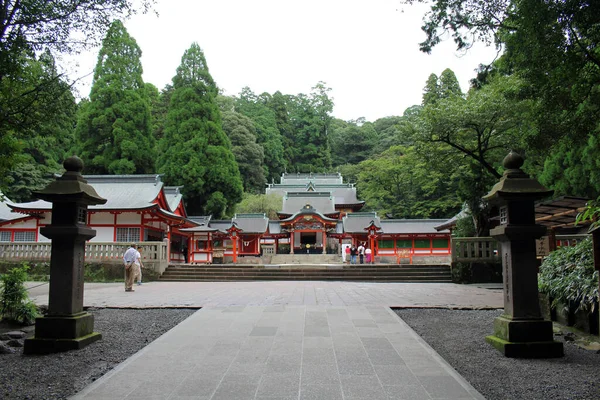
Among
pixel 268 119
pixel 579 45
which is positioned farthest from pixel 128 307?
pixel 268 119

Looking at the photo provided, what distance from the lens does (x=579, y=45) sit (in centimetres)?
707

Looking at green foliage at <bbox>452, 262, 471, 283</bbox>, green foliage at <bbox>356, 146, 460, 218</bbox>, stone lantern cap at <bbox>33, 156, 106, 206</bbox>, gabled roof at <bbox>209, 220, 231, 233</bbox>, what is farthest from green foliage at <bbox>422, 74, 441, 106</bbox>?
stone lantern cap at <bbox>33, 156, 106, 206</bbox>

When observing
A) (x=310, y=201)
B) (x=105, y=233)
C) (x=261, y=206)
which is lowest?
(x=105, y=233)

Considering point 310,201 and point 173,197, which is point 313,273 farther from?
point 310,201

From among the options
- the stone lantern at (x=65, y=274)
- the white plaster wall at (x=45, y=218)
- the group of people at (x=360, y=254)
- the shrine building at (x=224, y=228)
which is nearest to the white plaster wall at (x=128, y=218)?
the shrine building at (x=224, y=228)

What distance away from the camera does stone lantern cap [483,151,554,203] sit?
5.26 metres

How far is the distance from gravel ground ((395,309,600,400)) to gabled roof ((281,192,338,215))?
37085 millimetres

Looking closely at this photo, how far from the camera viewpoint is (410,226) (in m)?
32.9

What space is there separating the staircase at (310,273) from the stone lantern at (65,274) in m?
12.8

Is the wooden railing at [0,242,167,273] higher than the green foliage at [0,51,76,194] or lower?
lower

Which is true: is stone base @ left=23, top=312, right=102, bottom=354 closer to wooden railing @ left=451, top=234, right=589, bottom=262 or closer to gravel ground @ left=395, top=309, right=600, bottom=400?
gravel ground @ left=395, top=309, right=600, bottom=400

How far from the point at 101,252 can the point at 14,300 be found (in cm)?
1195

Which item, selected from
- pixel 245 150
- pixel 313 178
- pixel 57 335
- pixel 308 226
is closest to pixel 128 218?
pixel 308 226

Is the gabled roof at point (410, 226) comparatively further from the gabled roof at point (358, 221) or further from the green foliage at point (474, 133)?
the green foliage at point (474, 133)
